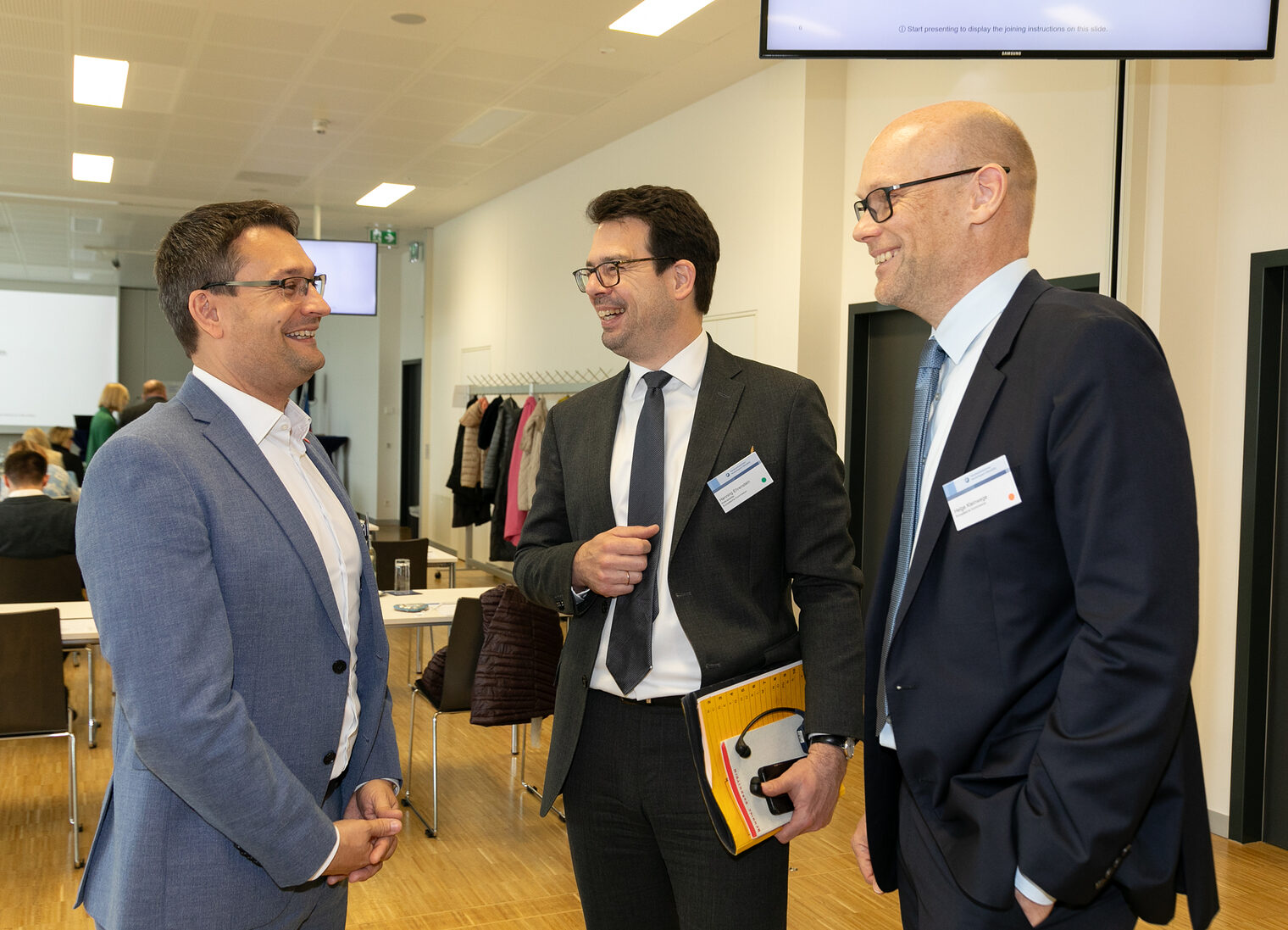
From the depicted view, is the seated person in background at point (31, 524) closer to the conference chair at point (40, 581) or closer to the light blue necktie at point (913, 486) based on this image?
the conference chair at point (40, 581)

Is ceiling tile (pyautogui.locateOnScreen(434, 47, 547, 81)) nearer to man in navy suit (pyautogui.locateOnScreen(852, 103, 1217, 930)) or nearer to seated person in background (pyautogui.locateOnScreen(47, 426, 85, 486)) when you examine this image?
man in navy suit (pyautogui.locateOnScreen(852, 103, 1217, 930))

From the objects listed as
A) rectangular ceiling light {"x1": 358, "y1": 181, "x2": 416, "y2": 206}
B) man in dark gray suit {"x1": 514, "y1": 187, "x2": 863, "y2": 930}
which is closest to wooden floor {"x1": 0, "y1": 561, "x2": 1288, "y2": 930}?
man in dark gray suit {"x1": 514, "y1": 187, "x2": 863, "y2": 930}

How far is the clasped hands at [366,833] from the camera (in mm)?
1484

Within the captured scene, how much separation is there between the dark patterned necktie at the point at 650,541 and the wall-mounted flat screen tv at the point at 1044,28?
1.20 meters

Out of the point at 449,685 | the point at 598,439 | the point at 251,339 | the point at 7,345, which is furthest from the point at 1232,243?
the point at 7,345

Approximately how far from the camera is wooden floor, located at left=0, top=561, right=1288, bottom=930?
348cm

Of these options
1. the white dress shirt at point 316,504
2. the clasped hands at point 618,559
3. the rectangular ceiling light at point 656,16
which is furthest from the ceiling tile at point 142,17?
the clasped hands at point 618,559

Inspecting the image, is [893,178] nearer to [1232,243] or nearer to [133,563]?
[133,563]

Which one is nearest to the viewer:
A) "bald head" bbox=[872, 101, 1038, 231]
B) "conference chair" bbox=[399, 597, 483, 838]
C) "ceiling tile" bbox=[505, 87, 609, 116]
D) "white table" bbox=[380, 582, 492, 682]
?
"bald head" bbox=[872, 101, 1038, 231]

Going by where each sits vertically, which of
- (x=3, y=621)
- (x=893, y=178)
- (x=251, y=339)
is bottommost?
(x=3, y=621)

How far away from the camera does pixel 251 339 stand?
1.58 meters

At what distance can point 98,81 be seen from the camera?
6.89 meters

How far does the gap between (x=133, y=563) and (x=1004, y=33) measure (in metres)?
2.29

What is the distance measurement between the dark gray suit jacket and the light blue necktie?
265mm
